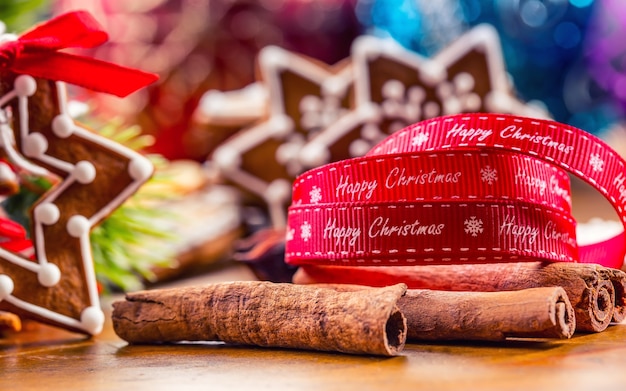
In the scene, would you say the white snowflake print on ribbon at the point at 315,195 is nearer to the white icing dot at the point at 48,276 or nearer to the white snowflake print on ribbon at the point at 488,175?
the white snowflake print on ribbon at the point at 488,175

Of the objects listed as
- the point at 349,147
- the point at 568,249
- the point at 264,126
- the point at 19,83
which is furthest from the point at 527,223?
the point at 264,126

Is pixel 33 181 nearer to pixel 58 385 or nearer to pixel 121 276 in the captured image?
pixel 121 276

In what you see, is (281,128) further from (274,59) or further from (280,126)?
(274,59)

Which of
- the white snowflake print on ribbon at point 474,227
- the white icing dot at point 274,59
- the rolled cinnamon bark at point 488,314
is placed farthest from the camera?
the white icing dot at point 274,59

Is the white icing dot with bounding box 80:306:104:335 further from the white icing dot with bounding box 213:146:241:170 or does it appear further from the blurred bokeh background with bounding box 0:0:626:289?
the blurred bokeh background with bounding box 0:0:626:289

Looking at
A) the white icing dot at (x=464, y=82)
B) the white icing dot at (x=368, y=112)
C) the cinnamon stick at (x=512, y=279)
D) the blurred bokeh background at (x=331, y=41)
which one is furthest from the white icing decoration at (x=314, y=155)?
the blurred bokeh background at (x=331, y=41)

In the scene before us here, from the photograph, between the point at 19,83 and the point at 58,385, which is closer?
the point at 58,385
